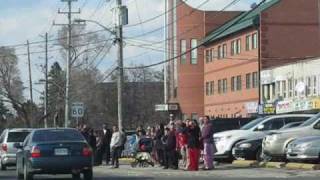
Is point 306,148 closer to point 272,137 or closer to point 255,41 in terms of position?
point 272,137

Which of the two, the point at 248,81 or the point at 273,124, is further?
the point at 248,81

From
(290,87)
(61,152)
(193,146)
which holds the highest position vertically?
(290,87)

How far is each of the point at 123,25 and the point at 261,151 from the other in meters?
15.3

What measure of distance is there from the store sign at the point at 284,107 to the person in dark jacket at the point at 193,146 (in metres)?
33.1

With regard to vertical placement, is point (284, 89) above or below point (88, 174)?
above

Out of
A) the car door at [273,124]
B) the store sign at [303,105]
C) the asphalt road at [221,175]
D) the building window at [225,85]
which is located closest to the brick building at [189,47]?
the building window at [225,85]

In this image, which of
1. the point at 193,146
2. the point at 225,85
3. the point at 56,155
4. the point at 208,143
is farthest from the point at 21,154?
the point at 225,85

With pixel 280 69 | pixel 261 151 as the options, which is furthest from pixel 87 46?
pixel 261 151

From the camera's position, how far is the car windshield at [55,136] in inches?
864

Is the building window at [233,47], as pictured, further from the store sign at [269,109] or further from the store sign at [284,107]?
the store sign at [284,107]

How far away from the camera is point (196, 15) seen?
85.7 meters

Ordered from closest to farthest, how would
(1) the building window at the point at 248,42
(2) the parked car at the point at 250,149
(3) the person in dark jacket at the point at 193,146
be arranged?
(3) the person in dark jacket at the point at 193,146
(2) the parked car at the point at 250,149
(1) the building window at the point at 248,42

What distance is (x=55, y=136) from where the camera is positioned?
22078 millimetres

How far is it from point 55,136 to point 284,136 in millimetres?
8971
